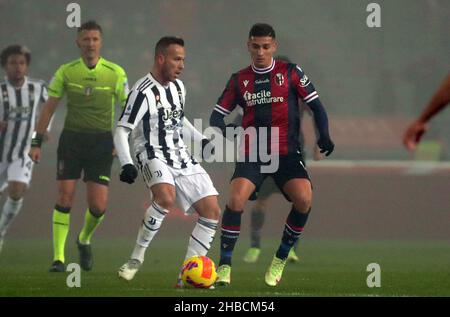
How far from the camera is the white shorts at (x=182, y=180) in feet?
29.8

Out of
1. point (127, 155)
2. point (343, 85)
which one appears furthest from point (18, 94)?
point (343, 85)

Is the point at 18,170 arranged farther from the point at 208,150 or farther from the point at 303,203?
the point at 303,203

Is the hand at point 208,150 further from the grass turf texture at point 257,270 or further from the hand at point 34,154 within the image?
the hand at point 34,154

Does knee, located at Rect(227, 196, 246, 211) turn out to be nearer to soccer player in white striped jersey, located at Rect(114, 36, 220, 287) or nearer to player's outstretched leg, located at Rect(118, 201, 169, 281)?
soccer player in white striped jersey, located at Rect(114, 36, 220, 287)

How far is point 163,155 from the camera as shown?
9.19 meters

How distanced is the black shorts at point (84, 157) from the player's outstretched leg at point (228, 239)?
8.05 ft

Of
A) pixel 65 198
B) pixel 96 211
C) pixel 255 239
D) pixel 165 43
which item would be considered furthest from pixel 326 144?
pixel 255 239

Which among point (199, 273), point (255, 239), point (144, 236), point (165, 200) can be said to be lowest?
point (255, 239)

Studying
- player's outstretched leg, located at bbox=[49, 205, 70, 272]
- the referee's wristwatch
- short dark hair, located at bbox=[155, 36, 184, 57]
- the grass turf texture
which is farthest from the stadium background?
short dark hair, located at bbox=[155, 36, 184, 57]

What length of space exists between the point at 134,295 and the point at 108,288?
693 millimetres

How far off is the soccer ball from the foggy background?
7805 millimetres

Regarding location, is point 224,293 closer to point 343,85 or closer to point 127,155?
point 127,155

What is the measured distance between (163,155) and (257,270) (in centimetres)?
256

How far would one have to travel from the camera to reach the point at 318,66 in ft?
65.3
